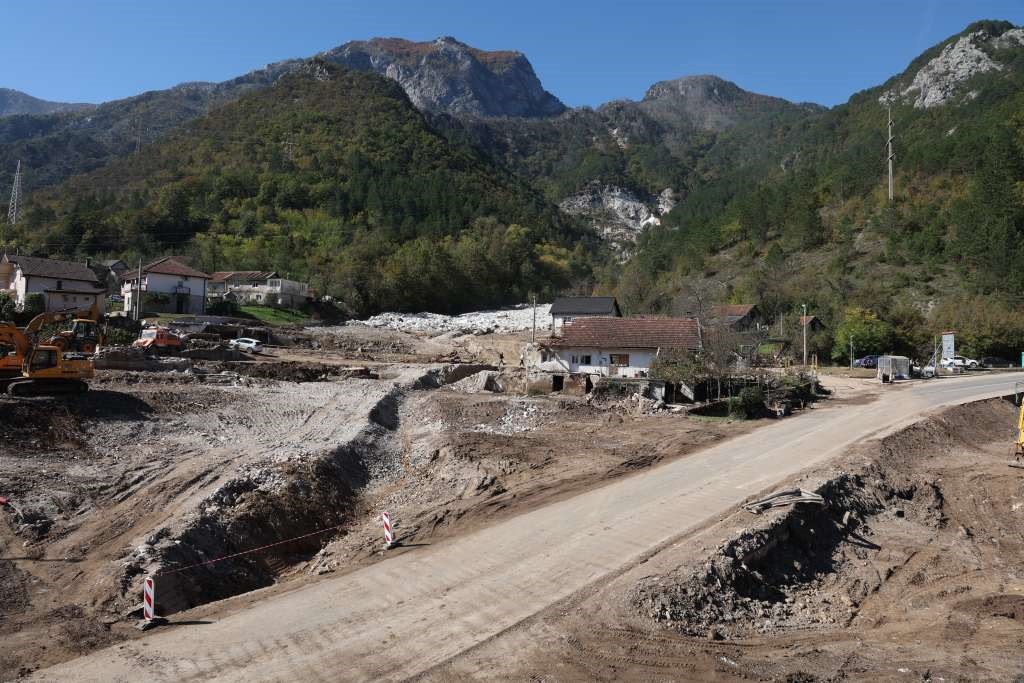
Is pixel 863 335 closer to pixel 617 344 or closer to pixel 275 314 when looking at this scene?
pixel 617 344

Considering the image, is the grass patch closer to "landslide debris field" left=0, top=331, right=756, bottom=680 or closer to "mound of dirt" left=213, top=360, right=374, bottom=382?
"mound of dirt" left=213, top=360, right=374, bottom=382

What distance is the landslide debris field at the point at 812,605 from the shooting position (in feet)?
27.7

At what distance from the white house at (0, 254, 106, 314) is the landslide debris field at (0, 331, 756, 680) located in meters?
23.4

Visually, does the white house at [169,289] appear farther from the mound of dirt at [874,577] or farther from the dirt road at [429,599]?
the mound of dirt at [874,577]

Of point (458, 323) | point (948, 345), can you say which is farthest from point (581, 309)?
point (948, 345)

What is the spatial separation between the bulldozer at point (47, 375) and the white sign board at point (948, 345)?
181ft

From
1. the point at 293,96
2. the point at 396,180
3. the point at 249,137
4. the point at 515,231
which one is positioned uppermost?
the point at 293,96

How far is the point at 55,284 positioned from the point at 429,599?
166 feet

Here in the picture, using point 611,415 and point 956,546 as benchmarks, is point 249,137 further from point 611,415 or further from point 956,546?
point 956,546

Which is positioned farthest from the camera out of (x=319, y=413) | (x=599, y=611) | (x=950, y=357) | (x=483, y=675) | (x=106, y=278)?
(x=106, y=278)

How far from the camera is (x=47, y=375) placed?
67.6ft

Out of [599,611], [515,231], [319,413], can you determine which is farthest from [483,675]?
[515,231]

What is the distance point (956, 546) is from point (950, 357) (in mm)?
43331

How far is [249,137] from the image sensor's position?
112312 millimetres
